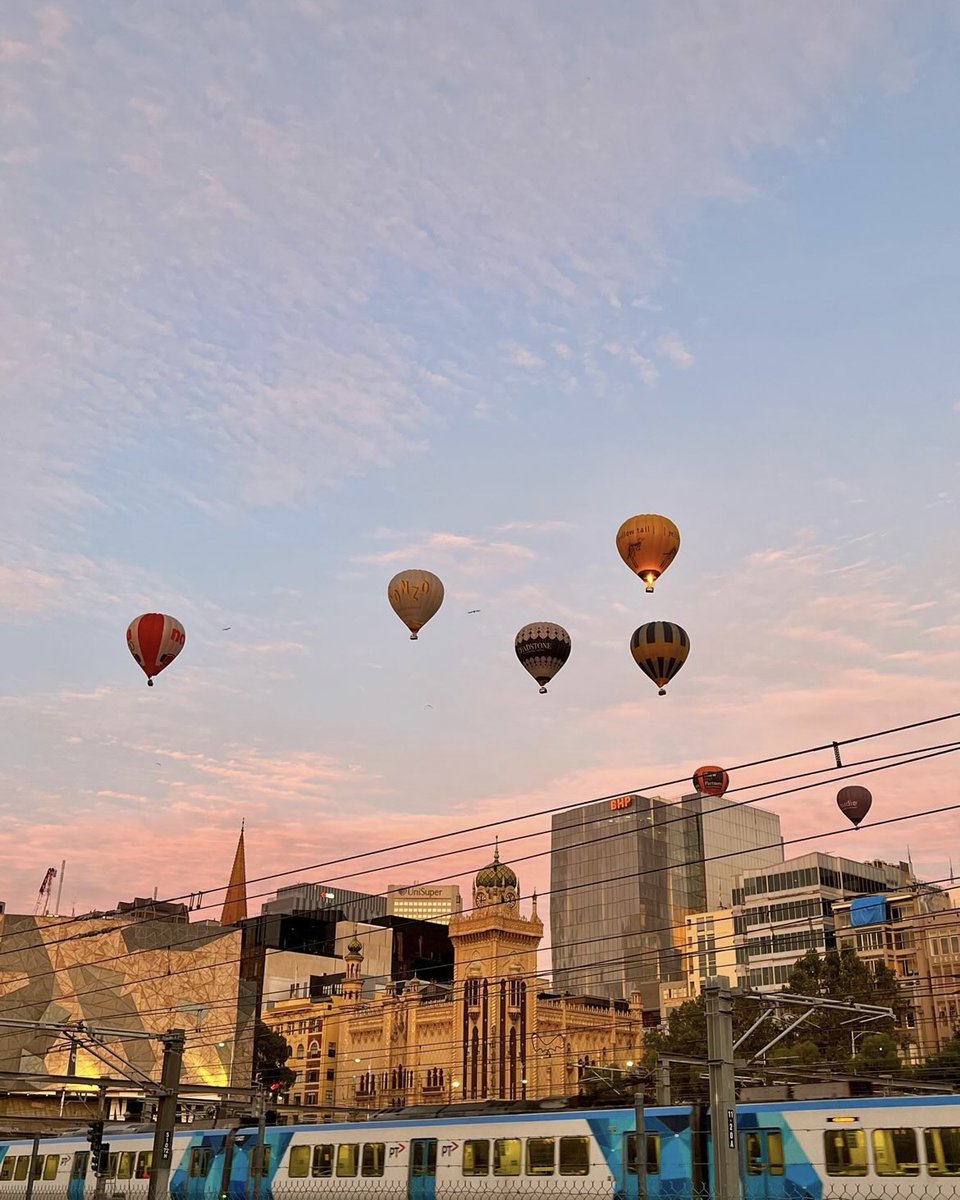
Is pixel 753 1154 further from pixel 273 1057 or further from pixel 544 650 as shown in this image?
pixel 273 1057

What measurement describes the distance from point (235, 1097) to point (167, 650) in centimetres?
6414

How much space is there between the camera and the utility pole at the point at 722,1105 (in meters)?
15.6

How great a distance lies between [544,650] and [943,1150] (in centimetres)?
2355

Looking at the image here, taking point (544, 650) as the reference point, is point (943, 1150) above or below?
below

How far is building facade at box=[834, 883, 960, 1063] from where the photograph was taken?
108 meters

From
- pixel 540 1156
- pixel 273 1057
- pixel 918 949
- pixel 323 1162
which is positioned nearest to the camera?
pixel 540 1156

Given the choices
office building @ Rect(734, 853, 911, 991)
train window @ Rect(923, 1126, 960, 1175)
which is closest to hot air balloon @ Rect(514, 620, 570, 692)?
train window @ Rect(923, 1126, 960, 1175)

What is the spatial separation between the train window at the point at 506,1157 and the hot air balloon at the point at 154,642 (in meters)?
20.1

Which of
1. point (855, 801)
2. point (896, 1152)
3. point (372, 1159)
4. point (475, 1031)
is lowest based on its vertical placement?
point (372, 1159)

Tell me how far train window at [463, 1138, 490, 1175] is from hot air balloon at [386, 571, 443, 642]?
16.4 m

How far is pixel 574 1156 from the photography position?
29453mm


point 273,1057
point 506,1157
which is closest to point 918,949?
point 273,1057

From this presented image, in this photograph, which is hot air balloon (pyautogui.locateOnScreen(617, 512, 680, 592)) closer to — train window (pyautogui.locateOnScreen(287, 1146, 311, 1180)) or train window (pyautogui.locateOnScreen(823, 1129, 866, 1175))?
train window (pyautogui.locateOnScreen(823, 1129, 866, 1175))

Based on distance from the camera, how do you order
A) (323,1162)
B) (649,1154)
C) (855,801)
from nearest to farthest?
(649,1154), (323,1162), (855,801)
